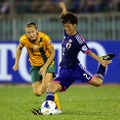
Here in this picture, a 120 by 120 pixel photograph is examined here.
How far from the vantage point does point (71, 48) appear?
1241 cm

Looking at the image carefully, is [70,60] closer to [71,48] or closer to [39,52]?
[71,48]

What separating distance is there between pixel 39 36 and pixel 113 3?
11526 mm

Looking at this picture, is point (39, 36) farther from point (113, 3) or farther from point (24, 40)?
point (113, 3)

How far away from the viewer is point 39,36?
527 inches

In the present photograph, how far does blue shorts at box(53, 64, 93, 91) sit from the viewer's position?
40.7 ft

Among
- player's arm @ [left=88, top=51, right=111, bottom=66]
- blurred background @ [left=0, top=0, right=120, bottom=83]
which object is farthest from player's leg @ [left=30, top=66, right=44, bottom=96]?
blurred background @ [left=0, top=0, right=120, bottom=83]

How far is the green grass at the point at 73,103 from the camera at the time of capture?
11906 millimetres

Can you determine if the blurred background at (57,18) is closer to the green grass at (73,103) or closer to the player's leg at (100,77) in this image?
the green grass at (73,103)

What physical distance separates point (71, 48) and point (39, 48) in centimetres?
127

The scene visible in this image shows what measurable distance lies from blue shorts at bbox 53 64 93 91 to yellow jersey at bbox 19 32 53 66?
102 cm

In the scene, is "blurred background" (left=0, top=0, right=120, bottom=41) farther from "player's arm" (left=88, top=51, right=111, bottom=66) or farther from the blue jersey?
"player's arm" (left=88, top=51, right=111, bottom=66)

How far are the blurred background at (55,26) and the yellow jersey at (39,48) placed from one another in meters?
7.15

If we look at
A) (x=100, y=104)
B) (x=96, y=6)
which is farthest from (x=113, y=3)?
(x=100, y=104)

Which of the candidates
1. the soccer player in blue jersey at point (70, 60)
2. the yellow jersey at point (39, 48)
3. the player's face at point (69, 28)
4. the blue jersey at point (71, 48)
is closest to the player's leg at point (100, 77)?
the soccer player in blue jersey at point (70, 60)
